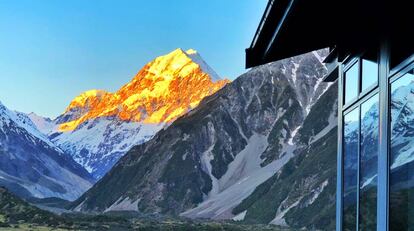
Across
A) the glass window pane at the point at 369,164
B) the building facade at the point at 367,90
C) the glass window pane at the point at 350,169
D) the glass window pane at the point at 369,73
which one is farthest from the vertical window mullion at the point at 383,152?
the glass window pane at the point at 350,169

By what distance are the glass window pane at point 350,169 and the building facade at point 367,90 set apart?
11 millimetres

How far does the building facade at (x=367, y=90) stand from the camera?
248 inches

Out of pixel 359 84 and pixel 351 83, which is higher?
pixel 351 83

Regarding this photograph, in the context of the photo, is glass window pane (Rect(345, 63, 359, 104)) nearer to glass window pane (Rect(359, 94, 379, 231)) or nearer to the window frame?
the window frame

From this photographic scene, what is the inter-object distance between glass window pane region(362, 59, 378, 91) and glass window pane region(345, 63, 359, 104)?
0.32 metres

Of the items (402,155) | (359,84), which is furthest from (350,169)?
(402,155)

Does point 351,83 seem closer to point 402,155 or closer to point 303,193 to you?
point 402,155

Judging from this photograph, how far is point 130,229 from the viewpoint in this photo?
144875mm

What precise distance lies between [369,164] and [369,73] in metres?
0.99

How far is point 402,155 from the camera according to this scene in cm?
639

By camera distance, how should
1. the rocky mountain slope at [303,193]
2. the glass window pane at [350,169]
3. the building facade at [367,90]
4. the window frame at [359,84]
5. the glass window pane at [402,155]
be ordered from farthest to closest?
the rocky mountain slope at [303,193], the glass window pane at [350,169], the window frame at [359,84], the building facade at [367,90], the glass window pane at [402,155]

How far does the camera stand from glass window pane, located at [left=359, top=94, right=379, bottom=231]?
723 centimetres

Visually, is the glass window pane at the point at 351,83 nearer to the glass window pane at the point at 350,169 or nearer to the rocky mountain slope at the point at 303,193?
the glass window pane at the point at 350,169

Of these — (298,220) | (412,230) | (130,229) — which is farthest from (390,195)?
(298,220)
